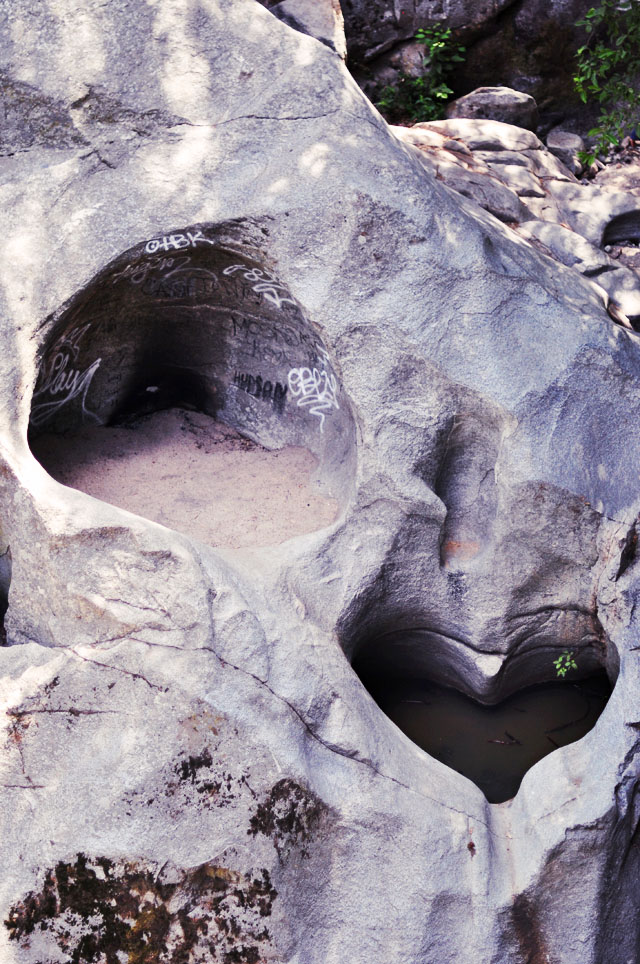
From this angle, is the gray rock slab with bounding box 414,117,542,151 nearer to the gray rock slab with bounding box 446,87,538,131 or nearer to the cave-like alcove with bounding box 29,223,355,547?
the gray rock slab with bounding box 446,87,538,131

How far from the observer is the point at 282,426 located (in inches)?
196

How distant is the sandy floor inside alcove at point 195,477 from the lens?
14.4 feet

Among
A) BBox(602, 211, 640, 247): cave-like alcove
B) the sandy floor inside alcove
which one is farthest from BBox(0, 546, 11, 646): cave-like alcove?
BBox(602, 211, 640, 247): cave-like alcove

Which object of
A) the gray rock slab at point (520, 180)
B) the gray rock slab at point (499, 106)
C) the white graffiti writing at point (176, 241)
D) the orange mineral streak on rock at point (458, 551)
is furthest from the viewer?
the gray rock slab at point (499, 106)

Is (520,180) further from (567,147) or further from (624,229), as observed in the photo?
(567,147)

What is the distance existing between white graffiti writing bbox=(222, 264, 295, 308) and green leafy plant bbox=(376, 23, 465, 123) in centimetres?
381

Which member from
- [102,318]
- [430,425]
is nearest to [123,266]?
[102,318]

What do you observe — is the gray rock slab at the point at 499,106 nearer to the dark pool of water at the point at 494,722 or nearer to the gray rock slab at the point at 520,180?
the gray rock slab at the point at 520,180

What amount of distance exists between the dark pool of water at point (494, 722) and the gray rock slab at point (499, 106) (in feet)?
14.3

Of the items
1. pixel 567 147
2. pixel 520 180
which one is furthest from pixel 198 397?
pixel 567 147

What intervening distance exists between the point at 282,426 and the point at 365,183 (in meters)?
1.30

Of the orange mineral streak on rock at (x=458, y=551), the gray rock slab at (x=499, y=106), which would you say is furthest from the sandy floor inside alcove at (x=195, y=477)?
the gray rock slab at (x=499, y=106)

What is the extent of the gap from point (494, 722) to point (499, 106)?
4655mm

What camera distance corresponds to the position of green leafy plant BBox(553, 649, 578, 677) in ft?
14.5
